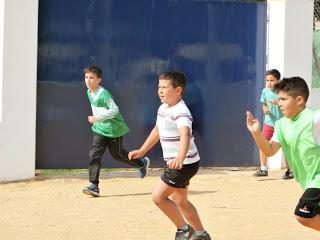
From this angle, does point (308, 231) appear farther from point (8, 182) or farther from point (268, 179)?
point (8, 182)

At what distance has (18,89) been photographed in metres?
9.27

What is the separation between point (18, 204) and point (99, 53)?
2914mm

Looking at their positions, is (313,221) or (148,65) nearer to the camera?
(313,221)

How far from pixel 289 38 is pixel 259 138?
593 centimetres

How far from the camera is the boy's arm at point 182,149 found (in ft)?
18.0

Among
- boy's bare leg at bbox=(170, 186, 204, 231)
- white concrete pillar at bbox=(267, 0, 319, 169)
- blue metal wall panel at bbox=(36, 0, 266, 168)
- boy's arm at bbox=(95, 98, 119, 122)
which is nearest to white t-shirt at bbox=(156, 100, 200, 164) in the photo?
boy's bare leg at bbox=(170, 186, 204, 231)

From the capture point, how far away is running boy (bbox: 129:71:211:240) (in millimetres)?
5715

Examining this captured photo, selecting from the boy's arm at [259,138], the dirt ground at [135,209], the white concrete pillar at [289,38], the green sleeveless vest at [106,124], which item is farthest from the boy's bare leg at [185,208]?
the white concrete pillar at [289,38]

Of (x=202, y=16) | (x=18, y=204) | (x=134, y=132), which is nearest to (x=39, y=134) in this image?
(x=134, y=132)

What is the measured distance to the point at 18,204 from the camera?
25.6 ft

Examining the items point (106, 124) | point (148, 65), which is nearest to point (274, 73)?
point (148, 65)

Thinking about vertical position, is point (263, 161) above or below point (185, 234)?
above

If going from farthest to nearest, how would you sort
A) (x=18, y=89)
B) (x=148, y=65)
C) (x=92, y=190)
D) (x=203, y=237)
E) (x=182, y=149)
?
1. (x=148, y=65)
2. (x=18, y=89)
3. (x=92, y=190)
4. (x=203, y=237)
5. (x=182, y=149)

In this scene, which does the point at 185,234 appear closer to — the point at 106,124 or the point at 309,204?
the point at 309,204
